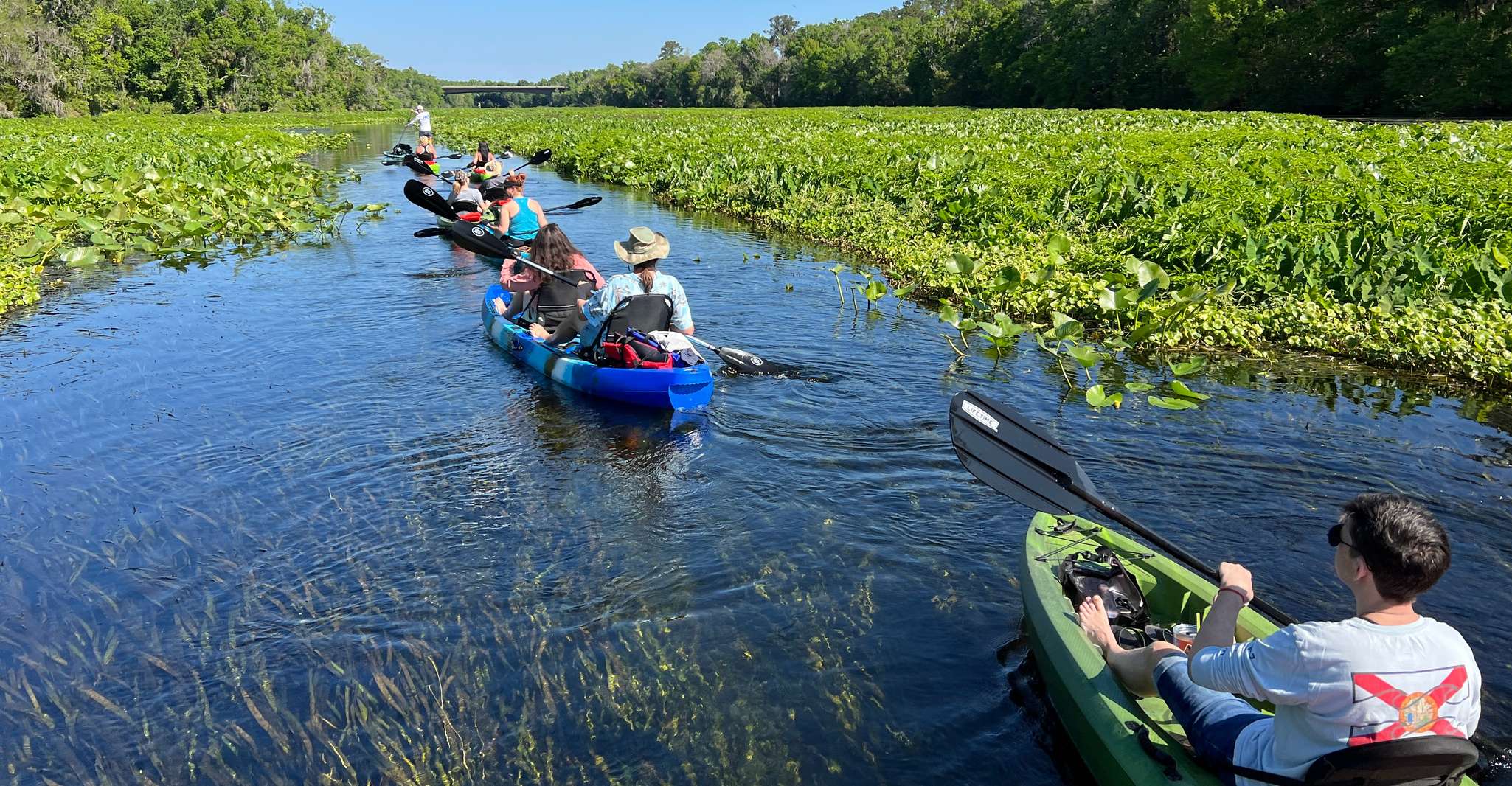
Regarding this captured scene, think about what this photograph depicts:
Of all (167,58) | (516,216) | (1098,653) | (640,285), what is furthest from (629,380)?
(167,58)

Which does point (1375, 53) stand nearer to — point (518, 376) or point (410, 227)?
point (410, 227)

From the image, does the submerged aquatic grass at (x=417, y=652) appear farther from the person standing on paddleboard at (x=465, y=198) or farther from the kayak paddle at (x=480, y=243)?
the person standing on paddleboard at (x=465, y=198)

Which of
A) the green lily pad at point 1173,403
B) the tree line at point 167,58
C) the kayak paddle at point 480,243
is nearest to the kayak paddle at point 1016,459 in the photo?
the green lily pad at point 1173,403

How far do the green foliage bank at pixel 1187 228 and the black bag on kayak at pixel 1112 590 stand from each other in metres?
3.77

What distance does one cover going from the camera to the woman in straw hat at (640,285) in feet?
25.0

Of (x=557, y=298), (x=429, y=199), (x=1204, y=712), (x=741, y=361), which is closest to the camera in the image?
(x=1204, y=712)

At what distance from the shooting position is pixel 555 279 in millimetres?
9297

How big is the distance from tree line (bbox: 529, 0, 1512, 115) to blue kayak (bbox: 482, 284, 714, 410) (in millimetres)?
38496

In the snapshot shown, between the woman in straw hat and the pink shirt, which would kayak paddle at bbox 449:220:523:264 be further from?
the woman in straw hat

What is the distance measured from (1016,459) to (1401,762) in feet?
7.11

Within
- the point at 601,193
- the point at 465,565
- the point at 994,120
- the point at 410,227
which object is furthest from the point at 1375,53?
the point at 465,565

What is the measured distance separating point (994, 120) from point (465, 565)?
32525 millimetres

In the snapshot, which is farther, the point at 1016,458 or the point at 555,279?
the point at 555,279

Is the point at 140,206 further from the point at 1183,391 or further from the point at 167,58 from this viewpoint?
the point at 167,58
